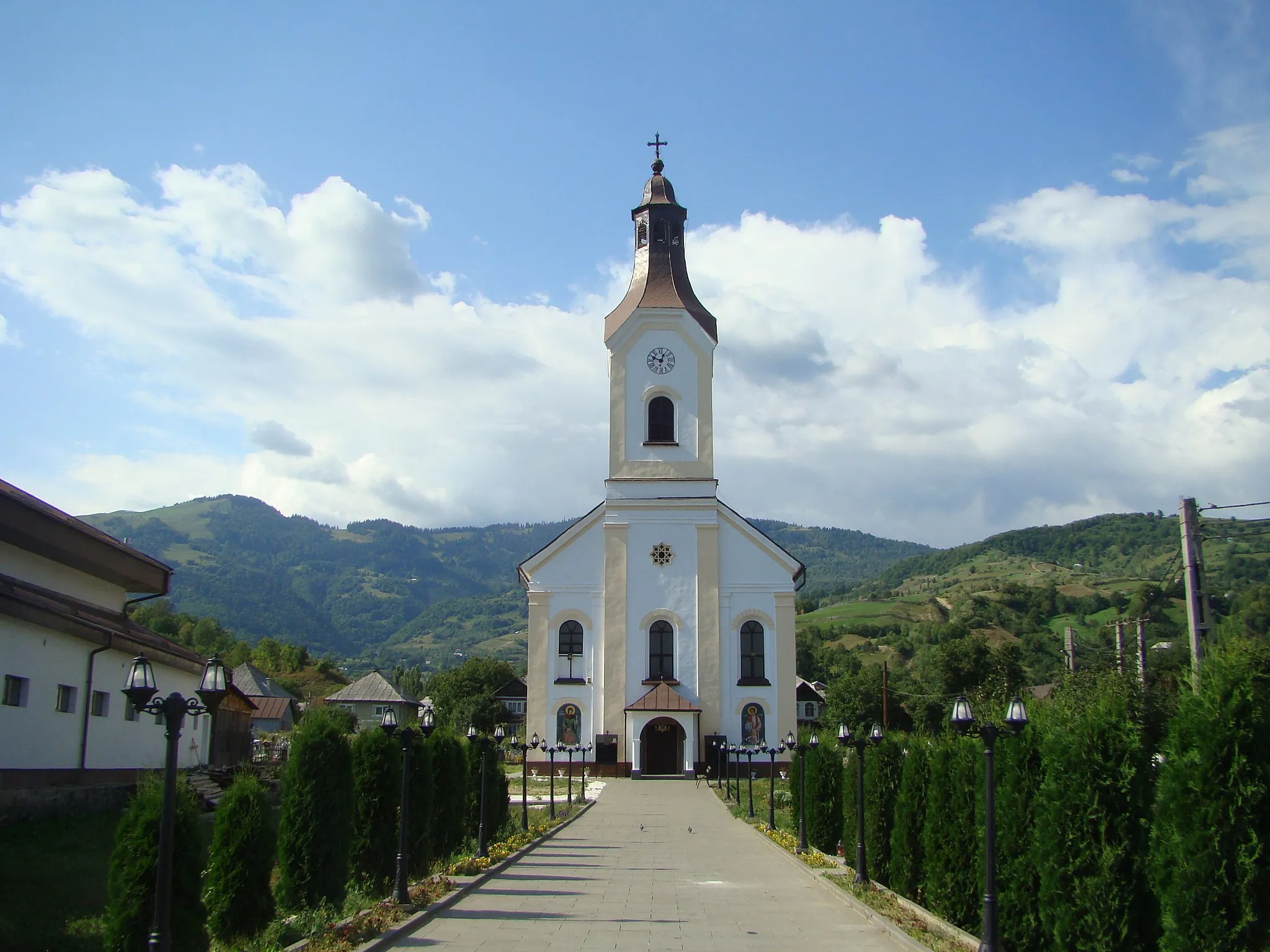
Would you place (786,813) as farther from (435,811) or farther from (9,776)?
(9,776)

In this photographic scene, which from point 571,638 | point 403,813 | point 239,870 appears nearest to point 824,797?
point 403,813

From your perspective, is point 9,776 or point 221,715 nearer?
point 9,776

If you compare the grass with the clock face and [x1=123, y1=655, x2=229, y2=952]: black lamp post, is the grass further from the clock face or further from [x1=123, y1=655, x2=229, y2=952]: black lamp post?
the clock face

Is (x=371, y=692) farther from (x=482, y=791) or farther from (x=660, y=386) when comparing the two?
(x=482, y=791)

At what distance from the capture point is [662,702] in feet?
141

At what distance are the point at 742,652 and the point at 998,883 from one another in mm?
33133

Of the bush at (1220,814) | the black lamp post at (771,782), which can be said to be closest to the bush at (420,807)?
the black lamp post at (771,782)

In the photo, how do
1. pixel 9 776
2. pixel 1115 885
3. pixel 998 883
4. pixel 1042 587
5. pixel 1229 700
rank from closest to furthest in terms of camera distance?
pixel 1229 700 < pixel 1115 885 < pixel 998 883 < pixel 9 776 < pixel 1042 587

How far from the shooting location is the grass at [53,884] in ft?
39.5

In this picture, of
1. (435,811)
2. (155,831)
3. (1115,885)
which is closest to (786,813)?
(435,811)

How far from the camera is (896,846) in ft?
51.3

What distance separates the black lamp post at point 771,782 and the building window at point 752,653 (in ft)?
10.1

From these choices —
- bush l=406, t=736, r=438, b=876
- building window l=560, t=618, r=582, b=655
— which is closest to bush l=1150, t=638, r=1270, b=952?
bush l=406, t=736, r=438, b=876

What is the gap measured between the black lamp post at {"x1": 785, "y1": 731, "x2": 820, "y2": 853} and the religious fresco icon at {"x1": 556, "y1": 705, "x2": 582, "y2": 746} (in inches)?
843
